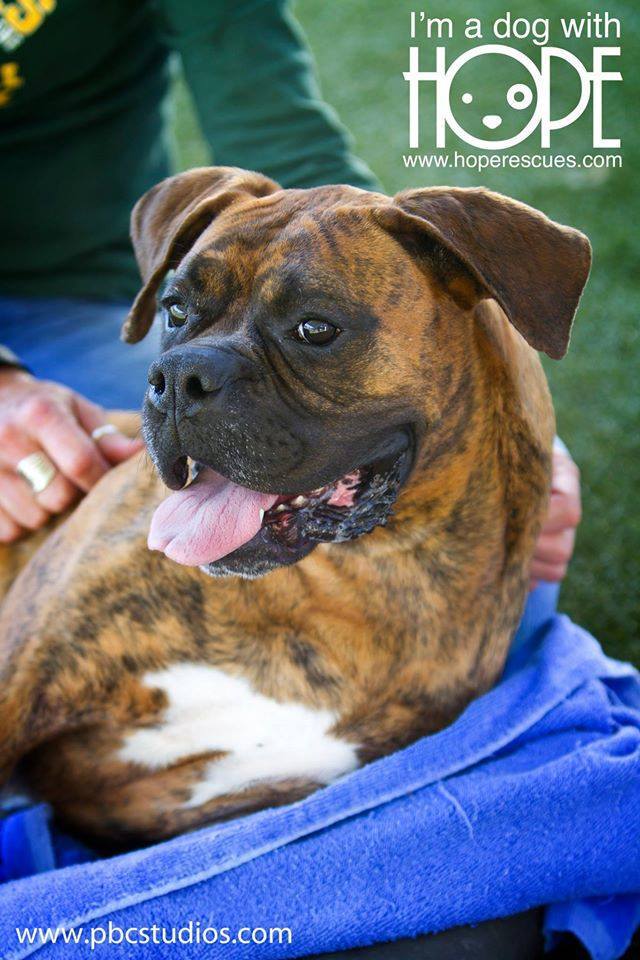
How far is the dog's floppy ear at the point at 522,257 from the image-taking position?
1.89 meters

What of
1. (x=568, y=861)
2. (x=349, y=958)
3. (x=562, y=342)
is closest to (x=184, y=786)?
(x=349, y=958)

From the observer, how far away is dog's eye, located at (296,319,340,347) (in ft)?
6.21

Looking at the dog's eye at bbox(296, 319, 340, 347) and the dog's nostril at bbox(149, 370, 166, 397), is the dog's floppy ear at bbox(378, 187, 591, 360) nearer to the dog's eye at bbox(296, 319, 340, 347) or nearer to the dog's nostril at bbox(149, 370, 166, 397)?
the dog's eye at bbox(296, 319, 340, 347)

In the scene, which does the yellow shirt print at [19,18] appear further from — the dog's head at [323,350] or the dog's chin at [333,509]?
the dog's chin at [333,509]

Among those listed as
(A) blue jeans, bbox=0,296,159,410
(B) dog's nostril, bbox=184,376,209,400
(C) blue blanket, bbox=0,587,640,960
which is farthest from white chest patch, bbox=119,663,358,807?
(A) blue jeans, bbox=0,296,159,410

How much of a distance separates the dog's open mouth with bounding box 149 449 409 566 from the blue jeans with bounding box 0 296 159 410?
1114 mm

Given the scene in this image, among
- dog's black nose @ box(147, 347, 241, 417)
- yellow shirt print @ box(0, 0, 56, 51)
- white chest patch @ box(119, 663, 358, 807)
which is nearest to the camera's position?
dog's black nose @ box(147, 347, 241, 417)

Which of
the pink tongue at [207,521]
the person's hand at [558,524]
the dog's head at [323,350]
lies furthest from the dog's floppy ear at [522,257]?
the person's hand at [558,524]

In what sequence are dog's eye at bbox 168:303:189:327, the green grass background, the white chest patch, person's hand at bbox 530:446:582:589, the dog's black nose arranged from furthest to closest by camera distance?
the green grass background → person's hand at bbox 530:446:582:589 → the white chest patch → dog's eye at bbox 168:303:189:327 → the dog's black nose

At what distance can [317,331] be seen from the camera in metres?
1.89

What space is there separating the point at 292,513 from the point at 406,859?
68cm

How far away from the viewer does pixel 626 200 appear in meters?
5.47

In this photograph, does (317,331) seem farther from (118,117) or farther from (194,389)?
(118,117)

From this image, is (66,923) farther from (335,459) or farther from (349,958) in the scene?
(335,459)
